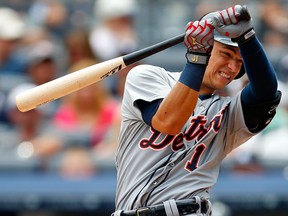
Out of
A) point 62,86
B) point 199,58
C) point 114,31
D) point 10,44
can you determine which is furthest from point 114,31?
point 199,58

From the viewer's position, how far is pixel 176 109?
3180mm

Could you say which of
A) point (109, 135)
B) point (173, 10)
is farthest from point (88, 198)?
point (173, 10)

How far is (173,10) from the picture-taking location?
28.7 ft

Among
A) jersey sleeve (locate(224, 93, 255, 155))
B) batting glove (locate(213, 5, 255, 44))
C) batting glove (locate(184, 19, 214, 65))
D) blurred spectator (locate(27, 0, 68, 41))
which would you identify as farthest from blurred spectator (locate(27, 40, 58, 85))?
batting glove (locate(213, 5, 255, 44))

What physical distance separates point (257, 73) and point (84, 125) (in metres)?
3.15

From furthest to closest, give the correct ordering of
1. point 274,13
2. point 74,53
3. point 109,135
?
point 274,13 < point 74,53 < point 109,135

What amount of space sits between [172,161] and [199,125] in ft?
0.65

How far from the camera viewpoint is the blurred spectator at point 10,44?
287 inches

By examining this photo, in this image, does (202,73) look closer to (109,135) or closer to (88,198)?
(88,198)

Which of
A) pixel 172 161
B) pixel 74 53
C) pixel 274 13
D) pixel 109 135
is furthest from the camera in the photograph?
pixel 274 13

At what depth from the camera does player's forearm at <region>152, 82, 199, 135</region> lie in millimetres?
3168

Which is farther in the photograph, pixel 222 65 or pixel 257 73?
pixel 222 65

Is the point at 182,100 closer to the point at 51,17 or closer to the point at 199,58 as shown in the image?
the point at 199,58

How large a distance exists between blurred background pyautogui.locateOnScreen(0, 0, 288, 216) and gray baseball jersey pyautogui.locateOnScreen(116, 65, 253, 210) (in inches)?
66.3
